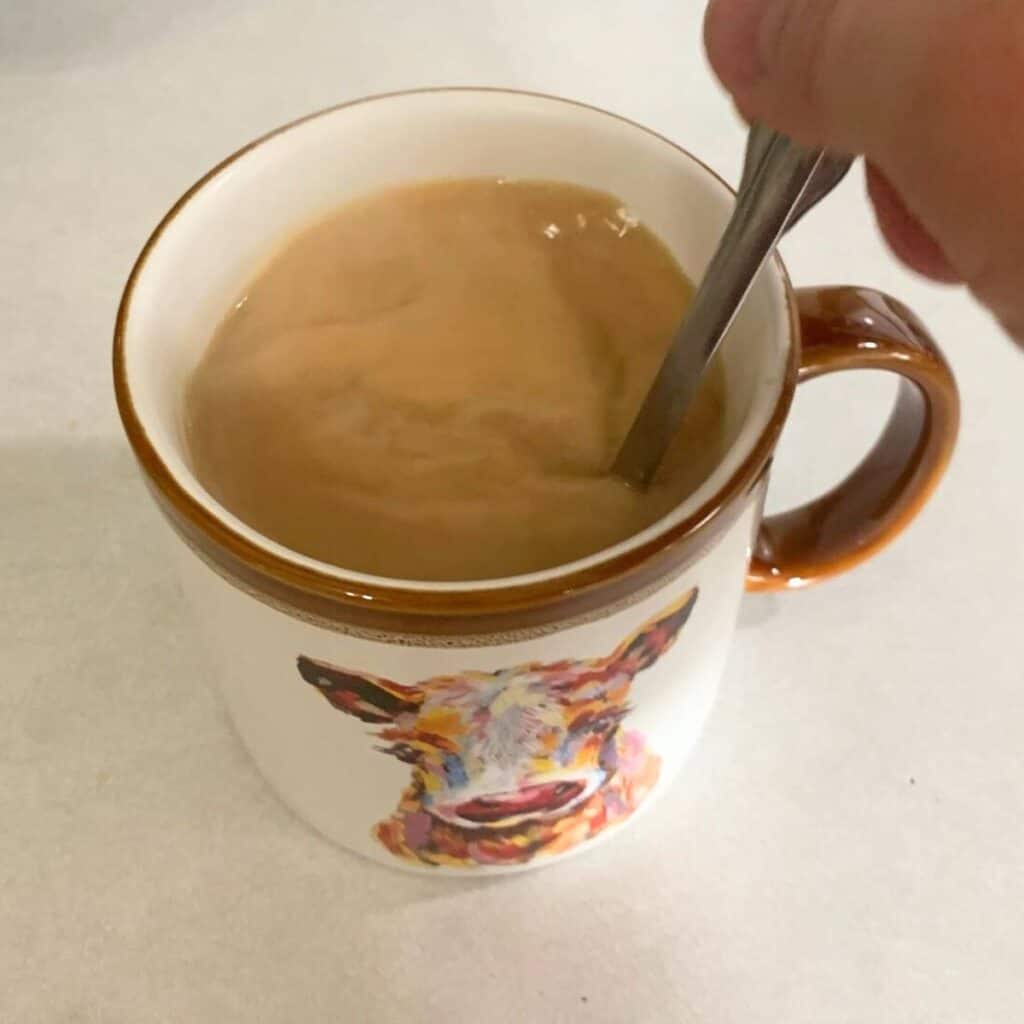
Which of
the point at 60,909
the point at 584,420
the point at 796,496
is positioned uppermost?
the point at 584,420

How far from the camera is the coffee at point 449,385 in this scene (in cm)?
41

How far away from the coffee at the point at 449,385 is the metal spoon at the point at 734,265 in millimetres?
19

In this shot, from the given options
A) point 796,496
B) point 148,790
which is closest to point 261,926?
point 148,790

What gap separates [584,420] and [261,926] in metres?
0.23

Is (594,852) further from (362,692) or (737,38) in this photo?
(737,38)

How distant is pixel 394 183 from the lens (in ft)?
1.72

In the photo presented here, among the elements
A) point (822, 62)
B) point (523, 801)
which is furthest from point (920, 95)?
point (523, 801)

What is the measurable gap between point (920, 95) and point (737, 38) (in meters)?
0.06

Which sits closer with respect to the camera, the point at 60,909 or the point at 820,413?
the point at 60,909

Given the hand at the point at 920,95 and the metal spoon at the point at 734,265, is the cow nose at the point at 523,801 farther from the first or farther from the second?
the hand at the point at 920,95

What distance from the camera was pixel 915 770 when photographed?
0.53m

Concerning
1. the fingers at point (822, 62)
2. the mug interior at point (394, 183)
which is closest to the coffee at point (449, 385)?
the mug interior at point (394, 183)

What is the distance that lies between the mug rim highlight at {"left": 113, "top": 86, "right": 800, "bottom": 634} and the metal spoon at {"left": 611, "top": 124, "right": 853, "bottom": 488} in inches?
1.5

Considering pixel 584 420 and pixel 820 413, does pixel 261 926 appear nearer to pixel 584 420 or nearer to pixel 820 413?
pixel 584 420
